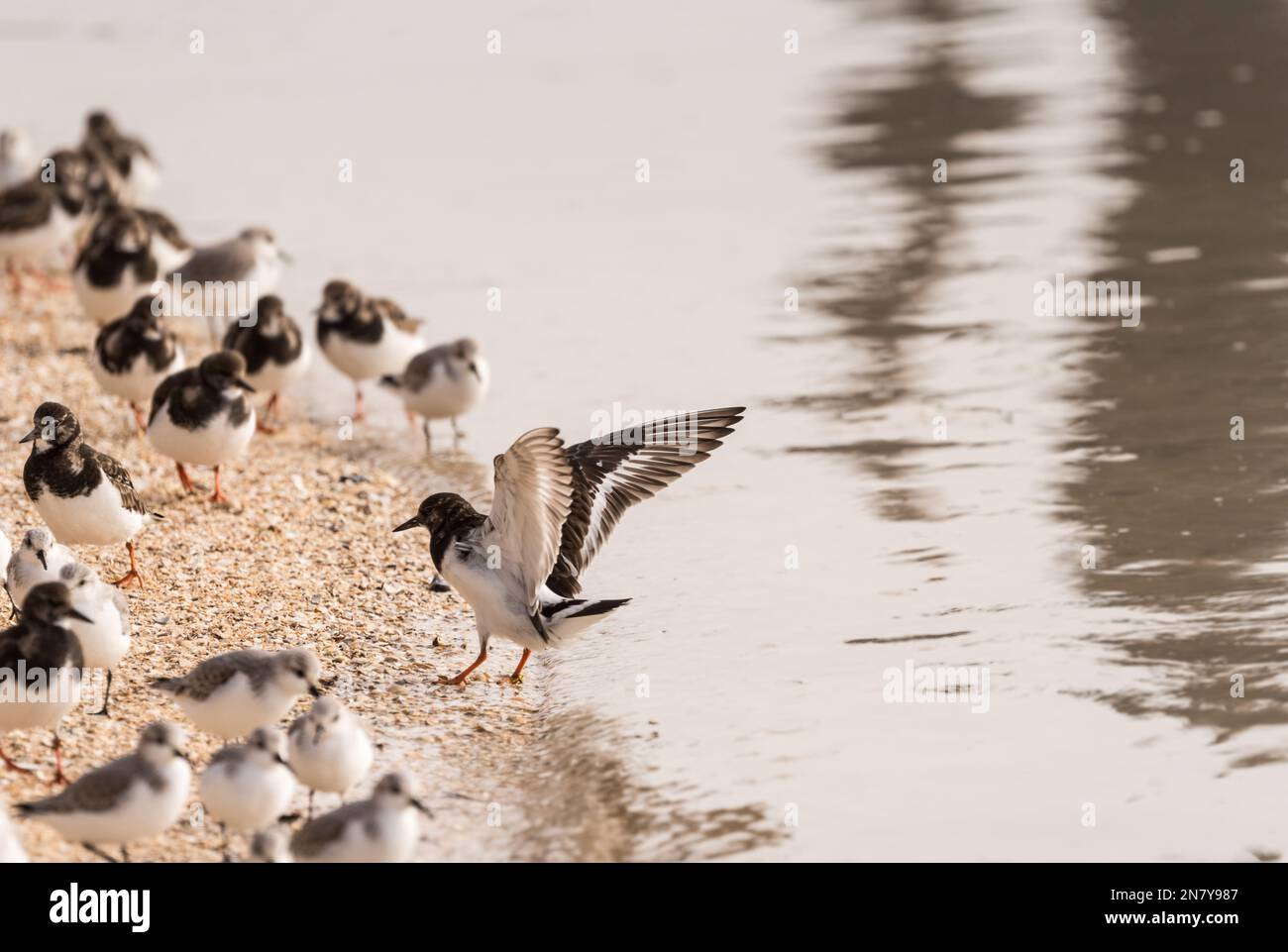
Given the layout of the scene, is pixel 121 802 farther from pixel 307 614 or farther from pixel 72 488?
pixel 72 488

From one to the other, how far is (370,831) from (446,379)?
16.8ft

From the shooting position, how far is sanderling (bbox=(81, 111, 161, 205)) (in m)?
16.7

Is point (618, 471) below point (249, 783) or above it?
above

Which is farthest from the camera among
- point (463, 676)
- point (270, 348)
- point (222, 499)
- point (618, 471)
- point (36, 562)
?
point (270, 348)

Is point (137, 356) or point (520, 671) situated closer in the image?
point (520, 671)

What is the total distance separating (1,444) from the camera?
1040cm

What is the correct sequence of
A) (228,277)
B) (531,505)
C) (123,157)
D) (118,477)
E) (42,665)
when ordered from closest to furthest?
(42,665) < (531,505) < (118,477) < (228,277) < (123,157)

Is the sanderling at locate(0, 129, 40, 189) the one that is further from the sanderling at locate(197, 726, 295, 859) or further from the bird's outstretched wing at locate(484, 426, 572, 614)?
the sanderling at locate(197, 726, 295, 859)

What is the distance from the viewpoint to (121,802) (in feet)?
18.4

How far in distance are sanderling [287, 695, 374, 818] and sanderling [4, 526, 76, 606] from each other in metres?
1.60

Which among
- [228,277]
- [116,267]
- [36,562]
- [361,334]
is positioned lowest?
[36,562]

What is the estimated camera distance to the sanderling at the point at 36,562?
7.19 metres

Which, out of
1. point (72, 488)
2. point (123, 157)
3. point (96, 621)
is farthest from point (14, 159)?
point (96, 621)
